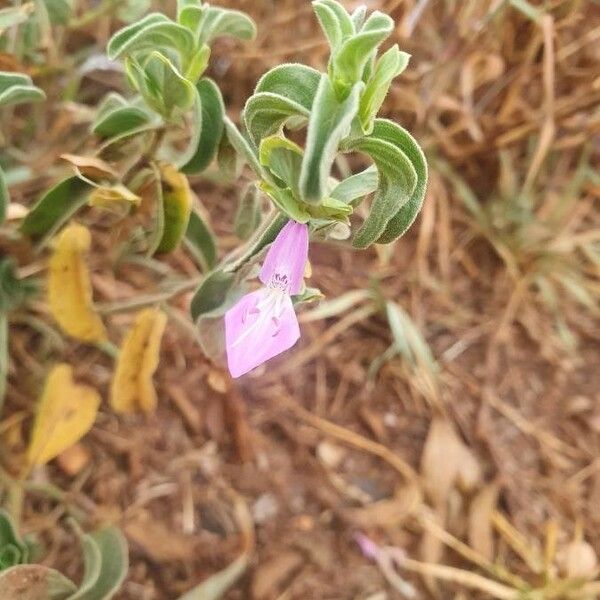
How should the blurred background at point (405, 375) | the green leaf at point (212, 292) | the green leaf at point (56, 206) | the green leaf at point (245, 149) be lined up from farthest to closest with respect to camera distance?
the blurred background at point (405, 375) → the green leaf at point (56, 206) → the green leaf at point (212, 292) → the green leaf at point (245, 149)

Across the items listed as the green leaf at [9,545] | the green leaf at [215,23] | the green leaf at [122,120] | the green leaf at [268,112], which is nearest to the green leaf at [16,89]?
the green leaf at [122,120]

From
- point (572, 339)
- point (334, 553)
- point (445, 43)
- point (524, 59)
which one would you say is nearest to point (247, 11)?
point (445, 43)

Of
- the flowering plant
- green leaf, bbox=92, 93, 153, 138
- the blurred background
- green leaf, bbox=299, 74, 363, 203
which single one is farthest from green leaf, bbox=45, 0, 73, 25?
green leaf, bbox=299, 74, 363, 203

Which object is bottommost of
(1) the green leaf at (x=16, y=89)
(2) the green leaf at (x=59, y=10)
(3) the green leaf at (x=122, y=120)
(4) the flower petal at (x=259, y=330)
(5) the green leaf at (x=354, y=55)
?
(4) the flower petal at (x=259, y=330)

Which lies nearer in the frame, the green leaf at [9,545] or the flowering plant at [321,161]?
the flowering plant at [321,161]

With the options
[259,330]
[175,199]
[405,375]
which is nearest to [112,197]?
[175,199]

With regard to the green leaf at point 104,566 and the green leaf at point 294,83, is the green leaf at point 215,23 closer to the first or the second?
the green leaf at point 294,83

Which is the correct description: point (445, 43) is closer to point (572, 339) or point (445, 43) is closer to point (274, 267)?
point (572, 339)

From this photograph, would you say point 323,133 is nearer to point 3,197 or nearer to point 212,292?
point 212,292
